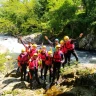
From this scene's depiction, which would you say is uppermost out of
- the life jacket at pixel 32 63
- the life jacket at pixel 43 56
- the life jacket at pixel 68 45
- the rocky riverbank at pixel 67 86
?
the life jacket at pixel 68 45

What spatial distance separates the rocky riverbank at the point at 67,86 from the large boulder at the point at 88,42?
15.3 metres

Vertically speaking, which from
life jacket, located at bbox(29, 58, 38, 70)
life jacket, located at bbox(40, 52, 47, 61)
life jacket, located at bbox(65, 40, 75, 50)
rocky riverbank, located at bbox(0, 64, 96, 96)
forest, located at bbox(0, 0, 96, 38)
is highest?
forest, located at bbox(0, 0, 96, 38)

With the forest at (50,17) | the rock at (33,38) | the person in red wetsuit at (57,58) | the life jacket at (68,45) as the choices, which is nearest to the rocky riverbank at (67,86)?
the person in red wetsuit at (57,58)

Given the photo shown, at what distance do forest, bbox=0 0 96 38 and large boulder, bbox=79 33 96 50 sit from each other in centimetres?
85

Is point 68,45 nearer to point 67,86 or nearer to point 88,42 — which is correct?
point 67,86

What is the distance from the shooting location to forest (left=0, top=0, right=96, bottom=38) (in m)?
31.5

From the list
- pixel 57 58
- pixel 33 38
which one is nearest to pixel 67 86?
pixel 57 58

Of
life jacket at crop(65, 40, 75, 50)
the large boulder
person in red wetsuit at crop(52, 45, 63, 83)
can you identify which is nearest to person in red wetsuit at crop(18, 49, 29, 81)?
person in red wetsuit at crop(52, 45, 63, 83)

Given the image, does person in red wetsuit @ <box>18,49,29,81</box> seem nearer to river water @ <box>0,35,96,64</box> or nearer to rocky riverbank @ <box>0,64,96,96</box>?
A: rocky riverbank @ <box>0,64,96,96</box>

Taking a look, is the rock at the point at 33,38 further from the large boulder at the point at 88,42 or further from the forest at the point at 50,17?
the large boulder at the point at 88,42

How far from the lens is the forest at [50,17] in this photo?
31.5m

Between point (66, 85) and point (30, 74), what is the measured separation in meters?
A: 1.73

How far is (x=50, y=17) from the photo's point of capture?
114 feet

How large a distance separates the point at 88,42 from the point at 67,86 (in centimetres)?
1705
